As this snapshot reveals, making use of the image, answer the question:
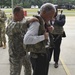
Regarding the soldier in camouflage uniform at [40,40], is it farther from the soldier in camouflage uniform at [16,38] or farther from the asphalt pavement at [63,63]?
the asphalt pavement at [63,63]

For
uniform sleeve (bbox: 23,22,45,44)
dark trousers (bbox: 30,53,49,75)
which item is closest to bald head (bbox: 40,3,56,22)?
uniform sleeve (bbox: 23,22,45,44)

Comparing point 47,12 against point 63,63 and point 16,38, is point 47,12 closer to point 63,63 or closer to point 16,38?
point 16,38

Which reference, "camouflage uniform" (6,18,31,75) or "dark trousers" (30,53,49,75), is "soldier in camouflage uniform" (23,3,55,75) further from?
"camouflage uniform" (6,18,31,75)

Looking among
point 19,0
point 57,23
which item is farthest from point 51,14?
point 19,0

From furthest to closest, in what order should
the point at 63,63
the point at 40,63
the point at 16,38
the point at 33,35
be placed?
the point at 63,63
the point at 16,38
the point at 40,63
the point at 33,35

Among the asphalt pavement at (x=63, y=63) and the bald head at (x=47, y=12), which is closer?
the bald head at (x=47, y=12)

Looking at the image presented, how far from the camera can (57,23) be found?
23.8ft

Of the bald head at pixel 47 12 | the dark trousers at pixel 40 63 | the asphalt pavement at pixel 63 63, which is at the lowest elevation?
the asphalt pavement at pixel 63 63

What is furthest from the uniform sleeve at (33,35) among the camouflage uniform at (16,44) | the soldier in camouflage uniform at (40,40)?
the camouflage uniform at (16,44)

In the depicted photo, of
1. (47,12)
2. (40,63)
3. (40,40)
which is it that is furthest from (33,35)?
(40,63)

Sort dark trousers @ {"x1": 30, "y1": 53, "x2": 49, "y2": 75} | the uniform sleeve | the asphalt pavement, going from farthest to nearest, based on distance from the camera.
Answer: the asphalt pavement < dark trousers @ {"x1": 30, "y1": 53, "x2": 49, "y2": 75} < the uniform sleeve

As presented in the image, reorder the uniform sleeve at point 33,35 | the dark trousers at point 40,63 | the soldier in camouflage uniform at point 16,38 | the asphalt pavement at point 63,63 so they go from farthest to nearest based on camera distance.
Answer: the asphalt pavement at point 63,63, the soldier in camouflage uniform at point 16,38, the dark trousers at point 40,63, the uniform sleeve at point 33,35

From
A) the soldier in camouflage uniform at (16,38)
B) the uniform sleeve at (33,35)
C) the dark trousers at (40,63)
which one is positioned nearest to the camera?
the uniform sleeve at (33,35)

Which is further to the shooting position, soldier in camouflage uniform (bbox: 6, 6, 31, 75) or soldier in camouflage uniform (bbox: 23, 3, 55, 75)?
soldier in camouflage uniform (bbox: 6, 6, 31, 75)
